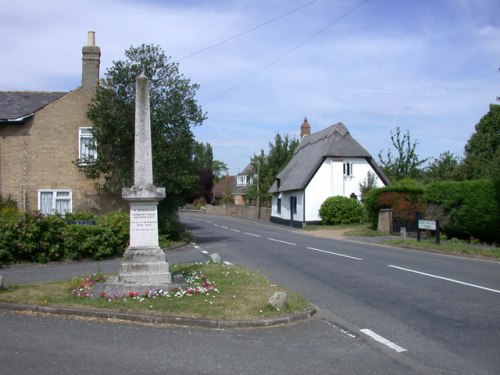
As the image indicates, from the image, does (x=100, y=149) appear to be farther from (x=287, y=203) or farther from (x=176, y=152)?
(x=287, y=203)

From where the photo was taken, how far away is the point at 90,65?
25.6 meters

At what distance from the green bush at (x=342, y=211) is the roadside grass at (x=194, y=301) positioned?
99.7ft

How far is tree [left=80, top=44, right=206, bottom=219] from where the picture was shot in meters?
23.1

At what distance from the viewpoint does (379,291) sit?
11.3 m

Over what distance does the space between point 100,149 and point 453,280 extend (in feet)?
54.1

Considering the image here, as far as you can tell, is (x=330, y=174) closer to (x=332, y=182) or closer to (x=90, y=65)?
(x=332, y=182)

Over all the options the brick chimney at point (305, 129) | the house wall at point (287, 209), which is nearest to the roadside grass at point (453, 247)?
the house wall at point (287, 209)

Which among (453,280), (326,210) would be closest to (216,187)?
(326,210)

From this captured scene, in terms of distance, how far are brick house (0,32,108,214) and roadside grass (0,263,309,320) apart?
14.0 m

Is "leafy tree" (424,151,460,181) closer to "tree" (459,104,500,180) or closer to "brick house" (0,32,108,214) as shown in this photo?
"tree" (459,104,500,180)

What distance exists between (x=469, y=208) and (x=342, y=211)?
57.7 ft

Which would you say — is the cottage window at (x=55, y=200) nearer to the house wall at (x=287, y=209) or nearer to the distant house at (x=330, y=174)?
the distant house at (x=330, y=174)

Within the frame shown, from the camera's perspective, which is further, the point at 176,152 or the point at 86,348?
the point at 176,152

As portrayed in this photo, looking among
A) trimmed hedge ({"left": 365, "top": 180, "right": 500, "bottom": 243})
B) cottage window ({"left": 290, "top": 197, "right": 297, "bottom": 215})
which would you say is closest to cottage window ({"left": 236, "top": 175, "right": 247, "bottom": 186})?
cottage window ({"left": 290, "top": 197, "right": 297, "bottom": 215})
